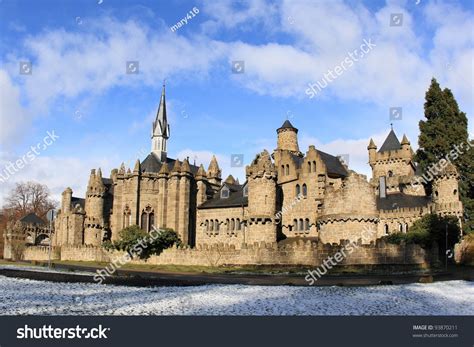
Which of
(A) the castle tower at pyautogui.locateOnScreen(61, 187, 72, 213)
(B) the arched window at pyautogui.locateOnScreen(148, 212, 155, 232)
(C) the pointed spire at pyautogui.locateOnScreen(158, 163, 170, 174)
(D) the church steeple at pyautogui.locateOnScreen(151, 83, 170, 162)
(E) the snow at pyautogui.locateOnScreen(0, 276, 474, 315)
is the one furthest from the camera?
Answer: (D) the church steeple at pyautogui.locateOnScreen(151, 83, 170, 162)

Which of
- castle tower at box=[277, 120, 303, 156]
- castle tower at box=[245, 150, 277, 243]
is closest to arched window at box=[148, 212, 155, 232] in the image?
castle tower at box=[277, 120, 303, 156]

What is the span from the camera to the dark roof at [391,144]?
3583 inches

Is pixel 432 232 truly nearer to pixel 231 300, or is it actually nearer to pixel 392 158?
pixel 231 300

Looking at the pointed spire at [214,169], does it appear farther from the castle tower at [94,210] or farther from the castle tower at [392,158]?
the castle tower at [392,158]

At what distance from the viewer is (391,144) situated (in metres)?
92.1

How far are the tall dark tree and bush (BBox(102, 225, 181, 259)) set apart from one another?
3421 centimetres

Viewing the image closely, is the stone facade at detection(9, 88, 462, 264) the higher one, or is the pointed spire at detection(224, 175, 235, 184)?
the pointed spire at detection(224, 175, 235, 184)

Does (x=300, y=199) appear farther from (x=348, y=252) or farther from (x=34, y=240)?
(x=34, y=240)

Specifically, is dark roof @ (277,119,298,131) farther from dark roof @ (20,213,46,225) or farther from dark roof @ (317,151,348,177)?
dark roof @ (20,213,46,225)

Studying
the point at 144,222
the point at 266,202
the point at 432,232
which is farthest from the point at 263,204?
the point at 144,222

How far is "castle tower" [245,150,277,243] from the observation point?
55.3 m

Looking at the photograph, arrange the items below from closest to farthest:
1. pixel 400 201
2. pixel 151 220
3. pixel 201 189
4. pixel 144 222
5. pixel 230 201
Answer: pixel 400 201
pixel 230 201
pixel 144 222
pixel 151 220
pixel 201 189

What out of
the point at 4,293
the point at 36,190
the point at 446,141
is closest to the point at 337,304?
the point at 4,293

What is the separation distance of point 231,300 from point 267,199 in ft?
111
